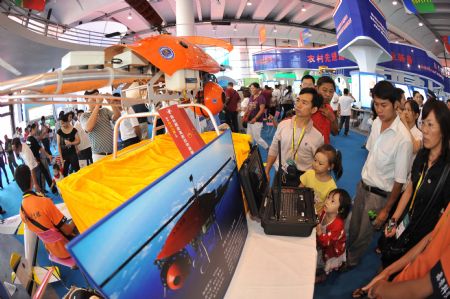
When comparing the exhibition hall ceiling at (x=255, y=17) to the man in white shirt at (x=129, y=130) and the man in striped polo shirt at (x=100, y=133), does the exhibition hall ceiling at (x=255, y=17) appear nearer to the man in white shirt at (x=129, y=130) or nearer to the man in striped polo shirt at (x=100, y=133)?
the man in white shirt at (x=129, y=130)

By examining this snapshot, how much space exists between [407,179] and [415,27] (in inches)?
885

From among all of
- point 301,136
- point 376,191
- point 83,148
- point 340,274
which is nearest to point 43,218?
point 301,136

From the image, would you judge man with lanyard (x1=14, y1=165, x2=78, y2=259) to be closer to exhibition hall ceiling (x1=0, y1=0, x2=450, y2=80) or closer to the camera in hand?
the camera in hand

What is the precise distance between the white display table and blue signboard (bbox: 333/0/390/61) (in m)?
7.23

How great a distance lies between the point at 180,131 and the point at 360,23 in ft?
23.9

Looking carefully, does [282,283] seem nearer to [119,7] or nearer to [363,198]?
[363,198]

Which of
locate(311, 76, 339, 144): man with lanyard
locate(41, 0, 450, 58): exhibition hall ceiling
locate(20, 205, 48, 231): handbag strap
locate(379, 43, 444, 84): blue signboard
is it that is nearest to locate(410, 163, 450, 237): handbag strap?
locate(311, 76, 339, 144): man with lanyard

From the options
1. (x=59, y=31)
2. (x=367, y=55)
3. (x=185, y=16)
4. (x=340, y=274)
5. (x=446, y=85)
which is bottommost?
(x=340, y=274)

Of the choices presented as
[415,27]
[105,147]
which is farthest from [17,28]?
[415,27]

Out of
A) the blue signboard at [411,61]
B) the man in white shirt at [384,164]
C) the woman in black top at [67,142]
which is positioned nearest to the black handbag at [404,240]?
the man in white shirt at [384,164]

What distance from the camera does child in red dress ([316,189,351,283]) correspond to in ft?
6.88

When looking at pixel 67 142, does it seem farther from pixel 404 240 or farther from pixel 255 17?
pixel 255 17

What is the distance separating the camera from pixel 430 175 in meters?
1.62

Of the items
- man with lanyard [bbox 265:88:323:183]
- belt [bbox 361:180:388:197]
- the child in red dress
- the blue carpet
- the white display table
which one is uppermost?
man with lanyard [bbox 265:88:323:183]
